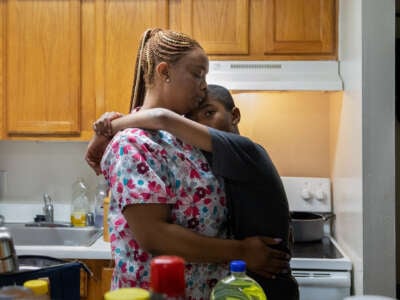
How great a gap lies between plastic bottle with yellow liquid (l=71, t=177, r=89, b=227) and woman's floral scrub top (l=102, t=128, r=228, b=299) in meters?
1.55

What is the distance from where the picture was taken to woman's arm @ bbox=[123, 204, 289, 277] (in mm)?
1116

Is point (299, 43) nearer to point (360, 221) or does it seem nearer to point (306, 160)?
point (306, 160)

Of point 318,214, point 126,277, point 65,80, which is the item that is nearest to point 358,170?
point 318,214

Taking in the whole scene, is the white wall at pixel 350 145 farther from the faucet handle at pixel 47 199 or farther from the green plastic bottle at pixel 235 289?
the faucet handle at pixel 47 199

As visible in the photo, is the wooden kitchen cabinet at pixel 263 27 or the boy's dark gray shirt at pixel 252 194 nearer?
the boy's dark gray shirt at pixel 252 194

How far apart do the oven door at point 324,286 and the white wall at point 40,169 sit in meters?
1.33

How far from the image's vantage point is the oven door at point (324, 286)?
2.09 m

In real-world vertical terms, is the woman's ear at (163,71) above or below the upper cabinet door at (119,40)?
below

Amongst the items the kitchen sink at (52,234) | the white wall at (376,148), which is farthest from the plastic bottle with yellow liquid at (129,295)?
the kitchen sink at (52,234)

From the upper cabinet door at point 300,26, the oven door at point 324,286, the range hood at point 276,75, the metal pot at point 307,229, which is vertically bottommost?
the oven door at point 324,286

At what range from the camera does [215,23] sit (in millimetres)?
2480

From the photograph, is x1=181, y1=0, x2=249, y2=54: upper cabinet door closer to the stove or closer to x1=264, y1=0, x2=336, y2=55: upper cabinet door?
x1=264, y1=0, x2=336, y2=55: upper cabinet door

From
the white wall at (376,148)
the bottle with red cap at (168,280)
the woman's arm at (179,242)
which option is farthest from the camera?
the white wall at (376,148)

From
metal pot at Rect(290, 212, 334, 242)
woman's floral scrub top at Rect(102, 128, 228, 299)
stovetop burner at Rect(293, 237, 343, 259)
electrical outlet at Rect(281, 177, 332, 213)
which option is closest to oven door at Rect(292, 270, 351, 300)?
stovetop burner at Rect(293, 237, 343, 259)
